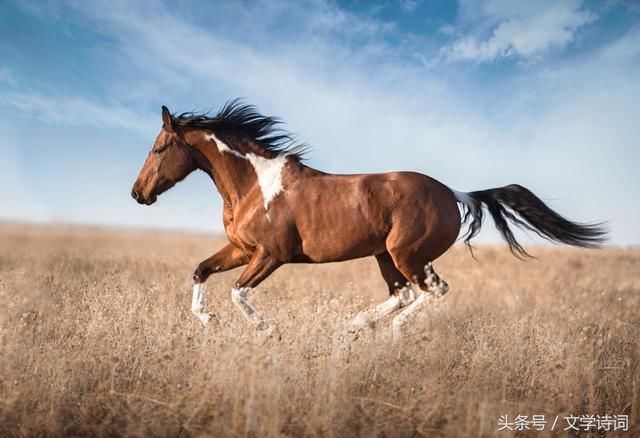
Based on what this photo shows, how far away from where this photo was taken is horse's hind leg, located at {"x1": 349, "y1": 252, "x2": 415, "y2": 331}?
533 cm

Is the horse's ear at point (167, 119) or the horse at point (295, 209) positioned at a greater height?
the horse's ear at point (167, 119)

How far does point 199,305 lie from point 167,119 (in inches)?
86.9

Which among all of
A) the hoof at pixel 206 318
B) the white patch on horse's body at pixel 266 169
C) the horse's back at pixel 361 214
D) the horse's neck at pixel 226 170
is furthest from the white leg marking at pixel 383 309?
the horse's neck at pixel 226 170

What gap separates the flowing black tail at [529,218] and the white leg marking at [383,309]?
1171mm

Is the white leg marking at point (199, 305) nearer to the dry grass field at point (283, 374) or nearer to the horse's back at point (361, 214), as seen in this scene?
the dry grass field at point (283, 374)

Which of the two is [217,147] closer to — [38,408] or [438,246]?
[438,246]

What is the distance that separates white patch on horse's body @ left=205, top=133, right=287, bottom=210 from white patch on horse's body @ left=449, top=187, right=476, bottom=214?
2.12m

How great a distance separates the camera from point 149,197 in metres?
6.09

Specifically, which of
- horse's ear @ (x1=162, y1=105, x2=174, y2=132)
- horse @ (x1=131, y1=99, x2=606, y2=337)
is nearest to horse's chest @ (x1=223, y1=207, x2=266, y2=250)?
horse @ (x1=131, y1=99, x2=606, y2=337)

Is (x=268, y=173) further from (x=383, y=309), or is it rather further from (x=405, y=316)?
(x=405, y=316)

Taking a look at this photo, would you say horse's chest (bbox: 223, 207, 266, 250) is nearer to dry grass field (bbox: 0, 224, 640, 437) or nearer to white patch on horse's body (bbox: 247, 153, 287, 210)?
white patch on horse's body (bbox: 247, 153, 287, 210)

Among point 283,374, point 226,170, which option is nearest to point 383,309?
point 283,374

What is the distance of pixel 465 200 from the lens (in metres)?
6.31

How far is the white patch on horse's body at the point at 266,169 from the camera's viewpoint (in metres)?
5.73
